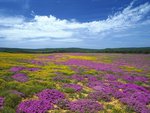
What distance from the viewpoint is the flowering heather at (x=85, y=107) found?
41.9 ft

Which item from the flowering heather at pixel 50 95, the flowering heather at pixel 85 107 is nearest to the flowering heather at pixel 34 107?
the flowering heather at pixel 50 95

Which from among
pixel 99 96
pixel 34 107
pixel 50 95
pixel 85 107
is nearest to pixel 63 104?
pixel 85 107

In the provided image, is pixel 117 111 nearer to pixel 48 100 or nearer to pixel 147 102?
pixel 147 102

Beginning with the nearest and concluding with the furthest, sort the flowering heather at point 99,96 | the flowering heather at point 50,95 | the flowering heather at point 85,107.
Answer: the flowering heather at point 85,107
the flowering heather at point 50,95
the flowering heather at point 99,96

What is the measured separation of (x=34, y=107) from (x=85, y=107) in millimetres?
3835

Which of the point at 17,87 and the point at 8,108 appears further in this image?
the point at 17,87

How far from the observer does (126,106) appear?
47.3 feet

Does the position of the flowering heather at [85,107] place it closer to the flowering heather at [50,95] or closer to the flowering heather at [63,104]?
the flowering heather at [63,104]

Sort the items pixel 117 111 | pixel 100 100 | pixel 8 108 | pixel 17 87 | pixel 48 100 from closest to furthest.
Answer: pixel 8 108 < pixel 117 111 < pixel 48 100 < pixel 100 100 < pixel 17 87

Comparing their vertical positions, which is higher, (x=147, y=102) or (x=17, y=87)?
(x=17, y=87)

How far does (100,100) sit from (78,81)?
25.1 ft

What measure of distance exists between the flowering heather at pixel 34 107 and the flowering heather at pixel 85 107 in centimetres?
172

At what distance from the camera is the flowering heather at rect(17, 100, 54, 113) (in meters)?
12.2

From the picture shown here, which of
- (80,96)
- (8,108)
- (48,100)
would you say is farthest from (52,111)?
(80,96)
